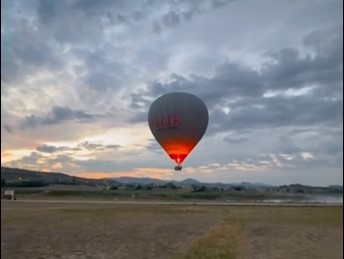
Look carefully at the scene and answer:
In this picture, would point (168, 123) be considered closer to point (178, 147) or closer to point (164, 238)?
point (178, 147)

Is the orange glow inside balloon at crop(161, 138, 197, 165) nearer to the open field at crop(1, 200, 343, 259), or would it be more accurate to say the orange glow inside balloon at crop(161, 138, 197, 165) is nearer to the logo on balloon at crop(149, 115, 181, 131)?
the logo on balloon at crop(149, 115, 181, 131)

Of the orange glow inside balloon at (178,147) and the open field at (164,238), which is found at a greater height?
the orange glow inside balloon at (178,147)

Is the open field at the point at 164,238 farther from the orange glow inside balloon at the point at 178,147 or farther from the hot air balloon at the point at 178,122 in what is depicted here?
the hot air balloon at the point at 178,122

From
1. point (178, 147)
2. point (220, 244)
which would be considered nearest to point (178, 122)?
point (178, 147)

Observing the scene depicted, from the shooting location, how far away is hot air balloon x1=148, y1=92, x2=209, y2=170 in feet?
108

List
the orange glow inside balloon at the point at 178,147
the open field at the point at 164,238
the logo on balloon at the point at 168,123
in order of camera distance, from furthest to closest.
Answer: the orange glow inside balloon at the point at 178,147
the logo on balloon at the point at 168,123
the open field at the point at 164,238

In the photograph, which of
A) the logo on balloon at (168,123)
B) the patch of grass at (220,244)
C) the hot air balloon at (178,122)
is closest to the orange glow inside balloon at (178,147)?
the hot air balloon at (178,122)

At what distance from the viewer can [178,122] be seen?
3278 cm

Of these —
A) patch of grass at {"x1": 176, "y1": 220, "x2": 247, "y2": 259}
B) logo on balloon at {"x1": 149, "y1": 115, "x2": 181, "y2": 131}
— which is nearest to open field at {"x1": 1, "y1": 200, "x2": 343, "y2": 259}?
patch of grass at {"x1": 176, "y1": 220, "x2": 247, "y2": 259}

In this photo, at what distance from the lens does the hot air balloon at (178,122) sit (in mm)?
32906

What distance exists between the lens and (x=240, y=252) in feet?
82.3

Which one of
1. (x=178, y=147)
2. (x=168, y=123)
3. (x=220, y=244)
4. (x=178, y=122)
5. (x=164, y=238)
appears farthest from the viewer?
(x=178, y=147)

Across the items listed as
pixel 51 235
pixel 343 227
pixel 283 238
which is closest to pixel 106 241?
pixel 51 235

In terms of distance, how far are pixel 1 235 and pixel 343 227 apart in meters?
29.1
